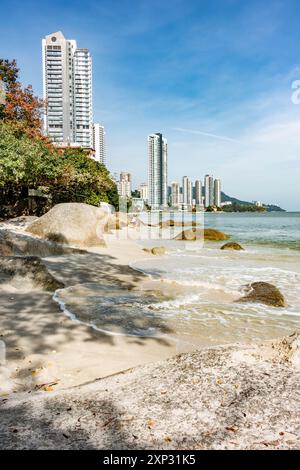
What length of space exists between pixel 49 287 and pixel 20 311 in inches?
61.7

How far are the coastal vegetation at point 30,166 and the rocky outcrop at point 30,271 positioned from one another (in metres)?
9.60

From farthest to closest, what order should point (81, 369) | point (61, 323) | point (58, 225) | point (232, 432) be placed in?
point (58, 225) → point (61, 323) → point (81, 369) → point (232, 432)

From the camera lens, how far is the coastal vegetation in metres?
17.6

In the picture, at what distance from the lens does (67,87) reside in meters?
78.1

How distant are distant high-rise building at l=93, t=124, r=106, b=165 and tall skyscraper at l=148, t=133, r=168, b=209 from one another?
48.0m

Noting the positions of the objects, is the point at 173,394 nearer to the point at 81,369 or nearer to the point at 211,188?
the point at 81,369

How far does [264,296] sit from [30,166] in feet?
47.0

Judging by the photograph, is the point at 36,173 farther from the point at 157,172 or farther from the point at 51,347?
the point at 157,172

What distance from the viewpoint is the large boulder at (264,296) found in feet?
24.4

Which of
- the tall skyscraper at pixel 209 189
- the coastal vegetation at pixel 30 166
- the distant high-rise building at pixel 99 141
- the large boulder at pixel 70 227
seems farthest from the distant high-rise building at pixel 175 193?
the large boulder at pixel 70 227

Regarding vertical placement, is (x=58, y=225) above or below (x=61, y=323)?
above

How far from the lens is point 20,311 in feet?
19.0

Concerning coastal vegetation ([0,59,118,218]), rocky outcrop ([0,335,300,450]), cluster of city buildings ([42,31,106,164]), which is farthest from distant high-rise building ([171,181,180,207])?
rocky outcrop ([0,335,300,450])
